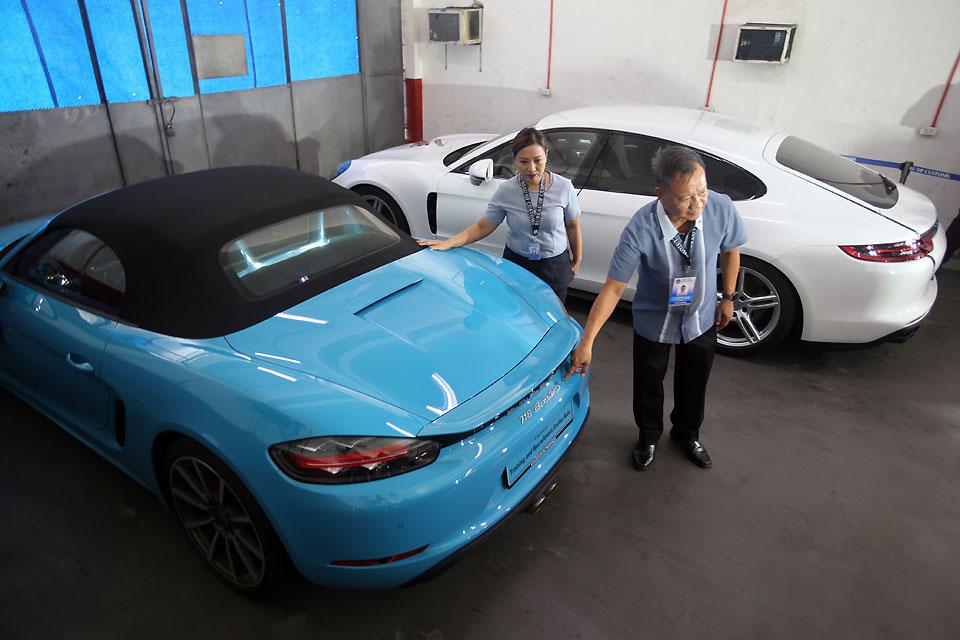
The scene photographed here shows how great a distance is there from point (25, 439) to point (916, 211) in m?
5.17

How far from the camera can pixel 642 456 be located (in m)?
3.06

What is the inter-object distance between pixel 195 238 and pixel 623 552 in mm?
2121

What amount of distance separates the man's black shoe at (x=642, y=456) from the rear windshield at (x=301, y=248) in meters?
1.58

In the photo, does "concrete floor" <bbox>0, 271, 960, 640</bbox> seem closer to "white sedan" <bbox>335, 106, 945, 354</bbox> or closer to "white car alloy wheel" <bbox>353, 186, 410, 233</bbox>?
"white sedan" <bbox>335, 106, 945, 354</bbox>

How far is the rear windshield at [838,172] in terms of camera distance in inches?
152

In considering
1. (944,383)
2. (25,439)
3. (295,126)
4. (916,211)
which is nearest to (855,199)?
(916,211)

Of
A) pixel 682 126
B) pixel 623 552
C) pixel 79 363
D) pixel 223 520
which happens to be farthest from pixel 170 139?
pixel 623 552

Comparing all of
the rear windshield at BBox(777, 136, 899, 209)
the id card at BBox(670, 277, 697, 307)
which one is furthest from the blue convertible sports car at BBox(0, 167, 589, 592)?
the rear windshield at BBox(777, 136, 899, 209)

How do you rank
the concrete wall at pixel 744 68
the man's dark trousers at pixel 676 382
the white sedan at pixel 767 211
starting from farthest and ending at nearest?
the concrete wall at pixel 744 68
the white sedan at pixel 767 211
the man's dark trousers at pixel 676 382

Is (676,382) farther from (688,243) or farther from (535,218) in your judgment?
(535,218)

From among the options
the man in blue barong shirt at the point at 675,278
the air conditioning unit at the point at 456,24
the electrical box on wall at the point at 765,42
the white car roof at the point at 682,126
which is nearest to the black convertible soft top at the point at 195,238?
the man in blue barong shirt at the point at 675,278

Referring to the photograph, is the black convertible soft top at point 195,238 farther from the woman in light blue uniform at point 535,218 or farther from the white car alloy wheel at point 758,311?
the white car alloy wheel at point 758,311

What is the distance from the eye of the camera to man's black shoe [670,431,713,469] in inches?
121

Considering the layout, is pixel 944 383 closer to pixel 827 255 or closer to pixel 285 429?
pixel 827 255
